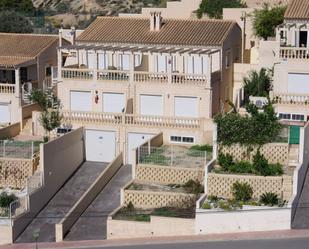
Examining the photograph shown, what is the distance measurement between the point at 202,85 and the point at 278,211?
12.4 m

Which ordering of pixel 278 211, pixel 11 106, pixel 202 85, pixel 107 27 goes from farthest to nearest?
1. pixel 107 27
2. pixel 11 106
3. pixel 202 85
4. pixel 278 211

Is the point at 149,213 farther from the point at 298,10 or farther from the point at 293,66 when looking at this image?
the point at 298,10

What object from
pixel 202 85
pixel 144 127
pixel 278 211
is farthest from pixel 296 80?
pixel 278 211

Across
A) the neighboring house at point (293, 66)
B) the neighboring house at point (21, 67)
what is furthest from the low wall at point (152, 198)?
the neighboring house at point (21, 67)

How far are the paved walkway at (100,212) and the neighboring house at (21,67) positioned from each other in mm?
9487

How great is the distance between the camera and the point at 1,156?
3997 cm

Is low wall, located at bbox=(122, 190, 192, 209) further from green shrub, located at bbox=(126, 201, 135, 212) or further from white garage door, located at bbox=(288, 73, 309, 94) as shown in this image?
white garage door, located at bbox=(288, 73, 309, 94)

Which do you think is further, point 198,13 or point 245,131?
point 198,13

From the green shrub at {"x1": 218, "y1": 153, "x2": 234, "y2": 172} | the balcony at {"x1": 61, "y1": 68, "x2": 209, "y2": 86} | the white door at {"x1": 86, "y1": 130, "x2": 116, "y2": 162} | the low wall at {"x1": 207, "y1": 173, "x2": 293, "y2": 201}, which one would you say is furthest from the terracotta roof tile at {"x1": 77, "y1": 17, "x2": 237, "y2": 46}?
the low wall at {"x1": 207, "y1": 173, "x2": 293, "y2": 201}

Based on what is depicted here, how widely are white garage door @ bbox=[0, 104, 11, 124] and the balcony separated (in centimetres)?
449

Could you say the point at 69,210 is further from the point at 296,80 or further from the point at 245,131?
the point at 296,80

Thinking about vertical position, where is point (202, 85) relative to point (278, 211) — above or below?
above

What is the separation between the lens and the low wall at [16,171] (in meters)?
39.1

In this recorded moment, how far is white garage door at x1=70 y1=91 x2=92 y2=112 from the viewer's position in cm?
4528
